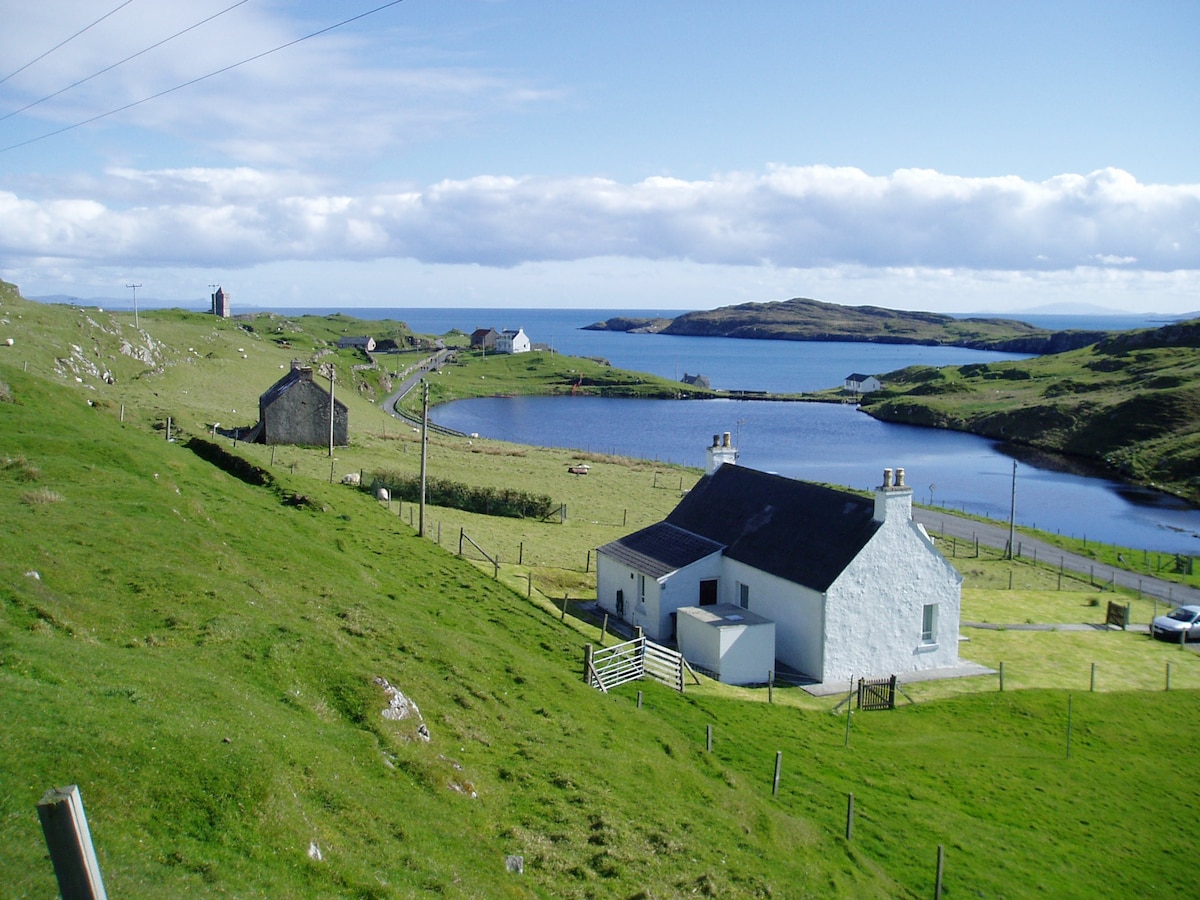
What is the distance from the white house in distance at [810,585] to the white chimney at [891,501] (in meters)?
0.04

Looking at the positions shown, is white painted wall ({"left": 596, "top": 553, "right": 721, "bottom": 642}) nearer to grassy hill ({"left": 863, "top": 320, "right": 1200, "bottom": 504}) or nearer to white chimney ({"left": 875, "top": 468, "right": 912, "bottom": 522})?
white chimney ({"left": 875, "top": 468, "right": 912, "bottom": 522})

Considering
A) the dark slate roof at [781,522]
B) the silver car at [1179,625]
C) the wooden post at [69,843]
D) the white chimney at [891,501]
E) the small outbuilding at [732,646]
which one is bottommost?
the silver car at [1179,625]

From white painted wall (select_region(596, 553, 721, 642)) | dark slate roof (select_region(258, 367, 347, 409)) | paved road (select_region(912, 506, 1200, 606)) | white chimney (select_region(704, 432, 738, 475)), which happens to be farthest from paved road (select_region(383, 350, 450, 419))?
white painted wall (select_region(596, 553, 721, 642))

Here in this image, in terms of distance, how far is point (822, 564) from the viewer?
3195 cm

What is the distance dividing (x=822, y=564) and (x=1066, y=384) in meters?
150

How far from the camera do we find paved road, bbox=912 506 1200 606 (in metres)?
51.9

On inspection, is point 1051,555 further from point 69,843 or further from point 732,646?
point 69,843

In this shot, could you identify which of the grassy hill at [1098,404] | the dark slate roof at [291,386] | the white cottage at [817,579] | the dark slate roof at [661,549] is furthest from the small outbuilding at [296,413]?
the grassy hill at [1098,404]

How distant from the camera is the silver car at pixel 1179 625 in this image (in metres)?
39.6

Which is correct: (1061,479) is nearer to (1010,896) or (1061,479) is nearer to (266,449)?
(266,449)

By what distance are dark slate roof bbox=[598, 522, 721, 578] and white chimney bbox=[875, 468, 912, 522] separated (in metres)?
6.79

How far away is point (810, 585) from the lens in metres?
31.4

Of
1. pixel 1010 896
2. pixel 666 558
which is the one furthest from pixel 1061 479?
pixel 1010 896

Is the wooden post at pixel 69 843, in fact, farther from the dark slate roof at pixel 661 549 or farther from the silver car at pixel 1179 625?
the silver car at pixel 1179 625
